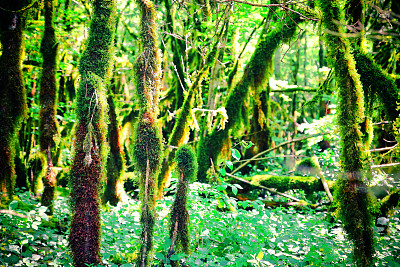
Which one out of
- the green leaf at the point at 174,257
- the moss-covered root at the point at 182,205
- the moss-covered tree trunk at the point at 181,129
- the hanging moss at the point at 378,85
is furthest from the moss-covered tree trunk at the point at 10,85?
the hanging moss at the point at 378,85

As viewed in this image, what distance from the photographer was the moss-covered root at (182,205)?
322 centimetres

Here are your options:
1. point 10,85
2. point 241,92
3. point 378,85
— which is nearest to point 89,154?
point 10,85

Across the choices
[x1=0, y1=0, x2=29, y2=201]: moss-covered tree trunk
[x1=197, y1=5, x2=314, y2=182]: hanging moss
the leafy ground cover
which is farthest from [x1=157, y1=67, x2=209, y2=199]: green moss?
[x1=0, y1=0, x2=29, y2=201]: moss-covered tree trunk

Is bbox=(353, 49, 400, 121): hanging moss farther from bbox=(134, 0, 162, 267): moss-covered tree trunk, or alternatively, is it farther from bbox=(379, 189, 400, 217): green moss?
bbox=(134, 0, 162, 267): moss-covered tree trunk

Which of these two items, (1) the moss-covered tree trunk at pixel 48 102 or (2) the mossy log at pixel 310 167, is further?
(2) the mossy log at pixel 310 167

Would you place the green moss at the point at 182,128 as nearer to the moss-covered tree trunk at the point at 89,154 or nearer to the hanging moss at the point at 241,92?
the hanging moss at the point at 241,92

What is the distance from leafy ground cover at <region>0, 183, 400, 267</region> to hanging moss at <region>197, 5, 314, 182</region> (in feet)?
7.78

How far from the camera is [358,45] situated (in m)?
4.91

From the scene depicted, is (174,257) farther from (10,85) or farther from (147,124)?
(10,85)

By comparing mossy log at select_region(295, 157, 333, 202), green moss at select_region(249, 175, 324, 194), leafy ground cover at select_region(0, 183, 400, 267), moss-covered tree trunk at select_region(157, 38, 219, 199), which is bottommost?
leafy ground cover at select_region(0, 183, 400, 267)

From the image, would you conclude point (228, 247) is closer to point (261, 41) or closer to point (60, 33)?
point (261, 41)

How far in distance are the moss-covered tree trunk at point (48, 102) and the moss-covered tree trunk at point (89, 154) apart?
249 centimetres

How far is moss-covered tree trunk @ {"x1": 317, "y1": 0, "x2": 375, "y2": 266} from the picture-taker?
3486 millimetres

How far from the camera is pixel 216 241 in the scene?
414cm
